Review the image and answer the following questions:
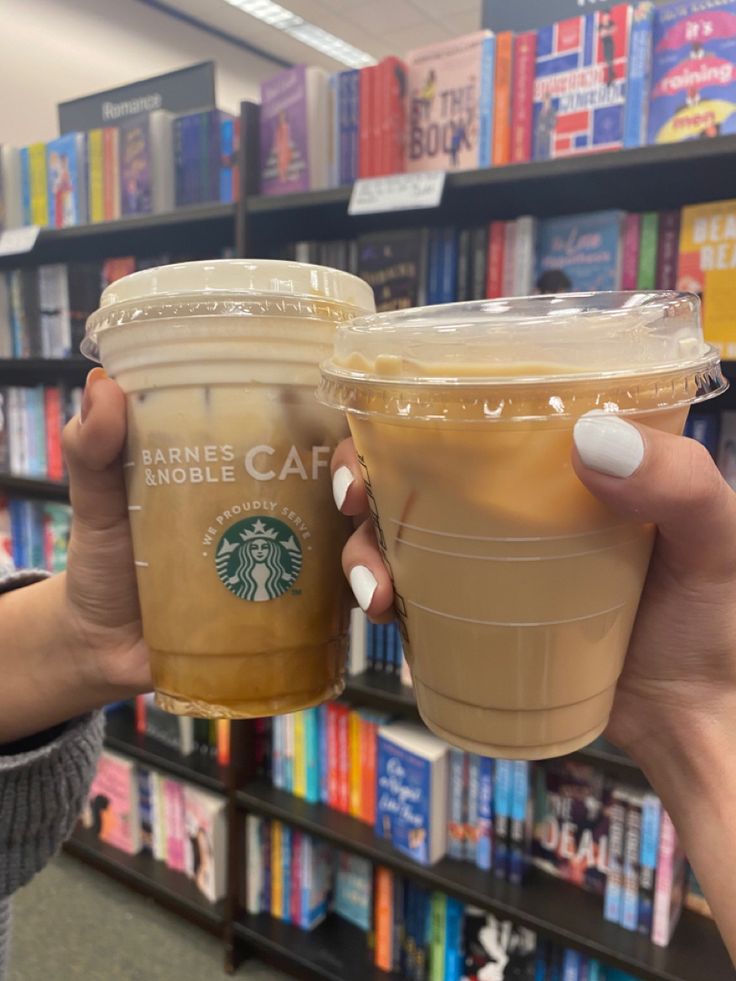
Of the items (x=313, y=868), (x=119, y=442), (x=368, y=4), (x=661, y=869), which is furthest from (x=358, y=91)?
(x=368, y=4)

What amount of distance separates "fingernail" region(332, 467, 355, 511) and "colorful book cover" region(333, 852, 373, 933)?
1.55 m

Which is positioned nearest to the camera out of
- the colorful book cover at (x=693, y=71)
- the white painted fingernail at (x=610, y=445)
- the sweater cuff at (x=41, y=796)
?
the white painted fingernail at (x=610, y=445)

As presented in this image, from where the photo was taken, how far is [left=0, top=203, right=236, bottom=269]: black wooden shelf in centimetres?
175

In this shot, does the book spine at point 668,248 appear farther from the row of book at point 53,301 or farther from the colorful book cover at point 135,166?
the colorful book cover at point 135,166

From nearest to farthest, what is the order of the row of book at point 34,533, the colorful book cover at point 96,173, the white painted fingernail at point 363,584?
the white painted fingernail at point 363,584, the colorful book cover at point 96,173, the row of book at point 34,533

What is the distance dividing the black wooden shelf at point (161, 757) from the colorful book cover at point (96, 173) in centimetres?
154

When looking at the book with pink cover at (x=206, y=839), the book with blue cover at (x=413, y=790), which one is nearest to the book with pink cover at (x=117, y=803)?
the book with pink cover at (x=206, y=839)

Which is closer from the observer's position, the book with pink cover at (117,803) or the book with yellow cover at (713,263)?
the book with yellow cover at (713,263)

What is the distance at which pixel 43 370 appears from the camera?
2.34 m

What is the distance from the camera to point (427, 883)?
1585mm

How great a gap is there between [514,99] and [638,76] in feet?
0.79

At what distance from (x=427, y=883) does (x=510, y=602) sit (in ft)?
4.46

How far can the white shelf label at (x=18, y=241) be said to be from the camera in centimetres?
185

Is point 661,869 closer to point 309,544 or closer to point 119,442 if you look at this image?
point 309,544
